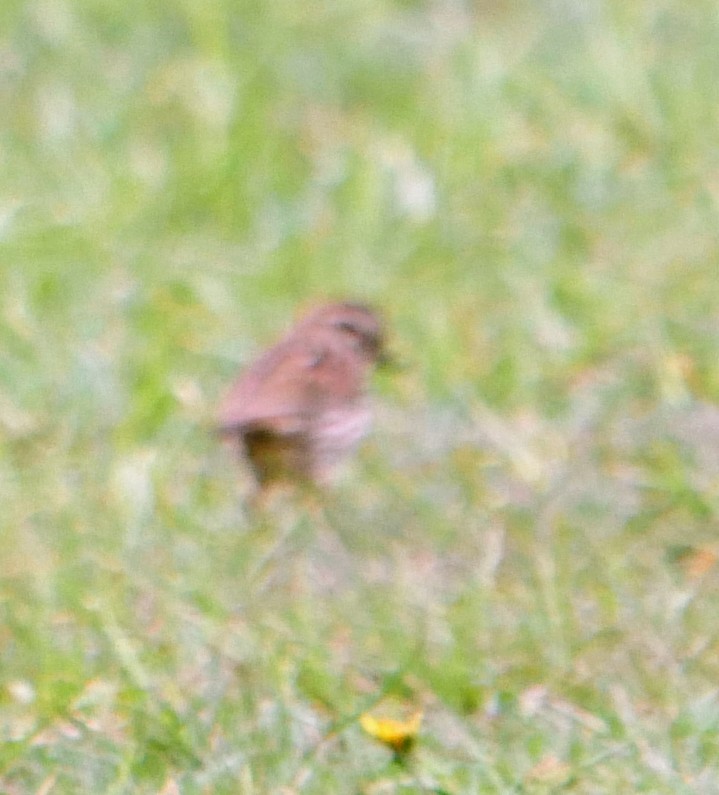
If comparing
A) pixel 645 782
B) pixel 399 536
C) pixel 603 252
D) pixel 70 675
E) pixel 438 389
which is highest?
pixel 603 252

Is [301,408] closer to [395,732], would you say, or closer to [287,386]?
[287,386]

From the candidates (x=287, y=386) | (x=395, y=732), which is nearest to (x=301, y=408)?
(x=287, y=386)

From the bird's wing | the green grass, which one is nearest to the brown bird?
the bird's wing

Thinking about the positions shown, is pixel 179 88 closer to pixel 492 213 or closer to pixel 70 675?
pixel 492 213

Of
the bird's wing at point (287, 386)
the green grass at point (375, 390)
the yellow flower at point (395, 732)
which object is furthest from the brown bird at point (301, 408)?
the yellow flower at point (395, 732)

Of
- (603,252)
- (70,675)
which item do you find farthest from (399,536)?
(603,252)

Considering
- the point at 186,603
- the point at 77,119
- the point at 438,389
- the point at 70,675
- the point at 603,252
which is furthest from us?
the point at 77,119
